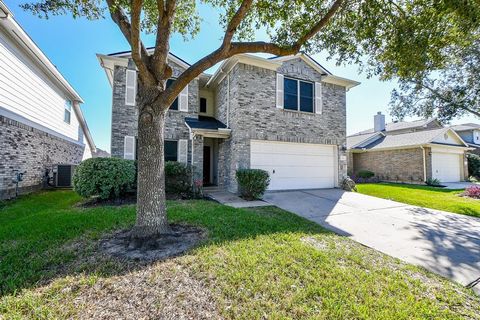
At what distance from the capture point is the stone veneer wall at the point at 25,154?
7.64 meters

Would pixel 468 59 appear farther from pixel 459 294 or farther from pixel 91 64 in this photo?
pixel 91 64

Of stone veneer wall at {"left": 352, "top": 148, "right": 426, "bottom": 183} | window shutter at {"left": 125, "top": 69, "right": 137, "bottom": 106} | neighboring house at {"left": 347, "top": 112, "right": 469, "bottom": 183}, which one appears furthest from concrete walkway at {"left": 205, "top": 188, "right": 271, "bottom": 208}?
stone veneer wall at {"left": 352, "top": 148, "right": 426, "bottom": 183}

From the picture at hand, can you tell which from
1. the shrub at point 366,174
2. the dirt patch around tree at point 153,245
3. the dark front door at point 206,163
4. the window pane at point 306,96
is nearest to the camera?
the dirt patch around tree at point 153,245

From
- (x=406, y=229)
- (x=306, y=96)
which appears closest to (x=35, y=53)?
(x=306, y=96)

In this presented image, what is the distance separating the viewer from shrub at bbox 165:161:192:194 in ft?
27.6

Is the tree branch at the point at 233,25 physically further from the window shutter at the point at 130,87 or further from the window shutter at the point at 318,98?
the window shutter at the point at 318,98

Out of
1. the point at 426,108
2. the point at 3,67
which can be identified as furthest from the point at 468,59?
the point at 3,67

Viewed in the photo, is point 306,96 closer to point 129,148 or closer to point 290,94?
point 290,94

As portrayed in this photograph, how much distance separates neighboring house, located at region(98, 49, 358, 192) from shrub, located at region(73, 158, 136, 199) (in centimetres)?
266

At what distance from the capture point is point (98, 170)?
7234mm

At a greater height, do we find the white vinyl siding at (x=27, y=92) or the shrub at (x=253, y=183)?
the white vinyl siding at (x=27, y=92)

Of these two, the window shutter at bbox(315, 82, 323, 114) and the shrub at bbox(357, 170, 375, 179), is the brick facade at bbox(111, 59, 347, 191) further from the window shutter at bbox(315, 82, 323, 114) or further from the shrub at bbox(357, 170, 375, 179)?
the shrub at bbox(357, 170, 375, 179)

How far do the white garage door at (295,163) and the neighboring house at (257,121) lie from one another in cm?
4

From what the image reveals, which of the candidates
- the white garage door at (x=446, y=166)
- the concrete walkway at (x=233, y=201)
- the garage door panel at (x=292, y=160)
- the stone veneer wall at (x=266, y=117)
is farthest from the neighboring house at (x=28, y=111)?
the white garage door at (x=446, y=166)
